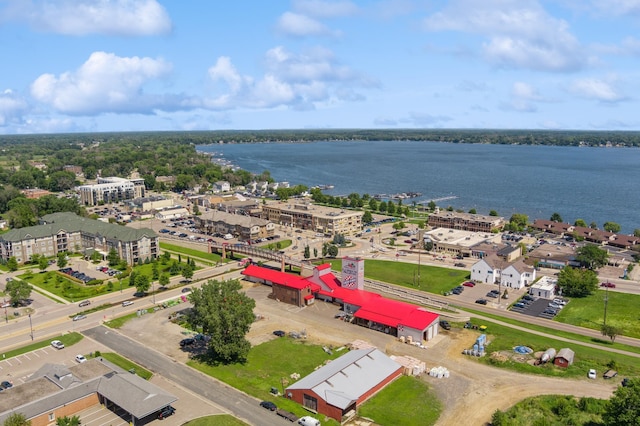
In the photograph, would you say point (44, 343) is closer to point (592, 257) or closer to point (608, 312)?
point (608, 312)

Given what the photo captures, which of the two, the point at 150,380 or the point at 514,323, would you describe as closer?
the point at 150,380

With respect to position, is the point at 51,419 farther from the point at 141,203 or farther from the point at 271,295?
the point at 141,203

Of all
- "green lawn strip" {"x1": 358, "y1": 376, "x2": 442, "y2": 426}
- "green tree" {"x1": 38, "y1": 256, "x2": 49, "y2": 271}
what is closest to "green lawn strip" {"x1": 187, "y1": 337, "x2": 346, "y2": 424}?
"green lawn strip" {"x1": 358, "y1": 376, "x2": 442, "y2": 426}

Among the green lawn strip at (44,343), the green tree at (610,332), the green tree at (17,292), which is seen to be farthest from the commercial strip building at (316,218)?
the green lawn strip at (44,343)

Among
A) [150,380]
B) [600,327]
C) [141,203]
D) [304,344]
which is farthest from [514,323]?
[141,203]

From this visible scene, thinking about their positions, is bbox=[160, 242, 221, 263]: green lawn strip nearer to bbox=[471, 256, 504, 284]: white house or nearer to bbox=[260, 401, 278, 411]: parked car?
bbox=[471, 256, 504, 284]: white house

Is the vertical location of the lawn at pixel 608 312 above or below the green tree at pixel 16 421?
below

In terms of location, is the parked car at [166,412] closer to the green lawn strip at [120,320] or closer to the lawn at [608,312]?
the green lawn strip at [120,320]

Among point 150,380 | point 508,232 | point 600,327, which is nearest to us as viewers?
point 150,380
